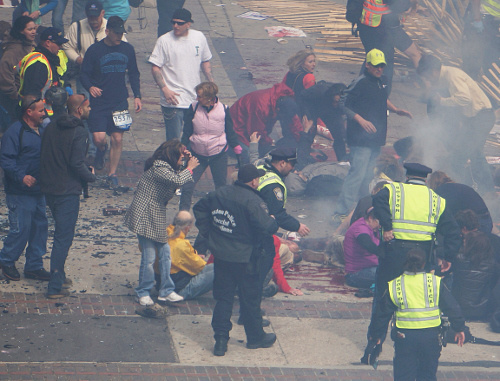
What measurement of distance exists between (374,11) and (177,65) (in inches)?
137

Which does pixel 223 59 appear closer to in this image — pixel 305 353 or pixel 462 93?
pixel 462 93

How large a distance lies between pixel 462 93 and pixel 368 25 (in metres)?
2.13

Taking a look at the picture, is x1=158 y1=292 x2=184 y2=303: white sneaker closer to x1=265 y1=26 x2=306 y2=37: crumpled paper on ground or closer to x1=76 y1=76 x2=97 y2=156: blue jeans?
x1=76 y1=76 x2=97 y2=156: blue jeans

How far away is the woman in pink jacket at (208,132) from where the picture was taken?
9.50 metres

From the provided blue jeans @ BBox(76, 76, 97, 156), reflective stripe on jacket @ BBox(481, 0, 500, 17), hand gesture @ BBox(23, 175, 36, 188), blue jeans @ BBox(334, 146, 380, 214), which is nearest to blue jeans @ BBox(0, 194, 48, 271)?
hand gesture @ BBox(23, 175, 36, 188)

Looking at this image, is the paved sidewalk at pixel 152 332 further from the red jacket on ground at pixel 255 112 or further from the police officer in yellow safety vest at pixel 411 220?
the red jacket on ground at pixel 255 112

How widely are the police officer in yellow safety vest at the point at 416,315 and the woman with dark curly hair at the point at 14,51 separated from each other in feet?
17.4

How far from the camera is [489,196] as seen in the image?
37.6 ft

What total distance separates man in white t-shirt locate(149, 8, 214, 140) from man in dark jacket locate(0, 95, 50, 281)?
285cm

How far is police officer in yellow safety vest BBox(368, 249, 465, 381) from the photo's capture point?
6.50 meters

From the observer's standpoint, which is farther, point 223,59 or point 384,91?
point 223,59

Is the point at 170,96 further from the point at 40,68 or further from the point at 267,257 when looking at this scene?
the point at 267,257

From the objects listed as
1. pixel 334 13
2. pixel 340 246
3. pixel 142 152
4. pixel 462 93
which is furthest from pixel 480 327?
pixel 334 13

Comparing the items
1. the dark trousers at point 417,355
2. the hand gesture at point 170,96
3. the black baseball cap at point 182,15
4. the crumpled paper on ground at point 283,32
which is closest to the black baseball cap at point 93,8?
the black baseball cap at point 182,15
